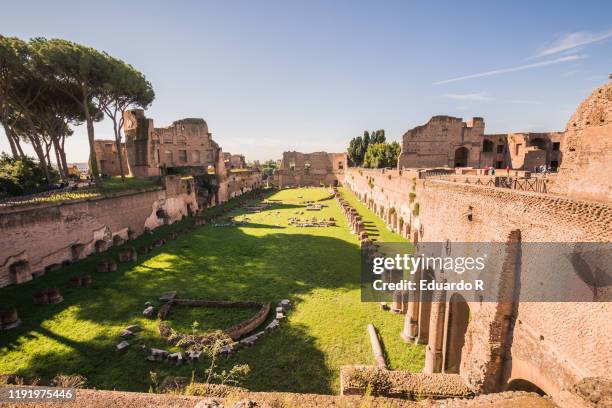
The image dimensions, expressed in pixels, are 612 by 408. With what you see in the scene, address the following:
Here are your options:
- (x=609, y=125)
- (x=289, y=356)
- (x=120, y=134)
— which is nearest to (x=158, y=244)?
(x=120, y=134)

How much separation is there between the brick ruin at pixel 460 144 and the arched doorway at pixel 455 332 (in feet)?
82.6

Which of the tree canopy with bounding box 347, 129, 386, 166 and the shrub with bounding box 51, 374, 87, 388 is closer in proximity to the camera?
the shrub with bounding box 51, 374, 87, 388

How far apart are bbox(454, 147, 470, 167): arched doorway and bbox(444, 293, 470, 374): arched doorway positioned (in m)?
29.5

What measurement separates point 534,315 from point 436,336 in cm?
291

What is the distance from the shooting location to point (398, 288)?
10.3 m

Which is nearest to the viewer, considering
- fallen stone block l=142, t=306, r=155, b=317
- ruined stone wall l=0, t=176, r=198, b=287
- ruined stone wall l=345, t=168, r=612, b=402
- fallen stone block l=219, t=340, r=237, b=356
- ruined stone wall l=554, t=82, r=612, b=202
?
ruined stone wall l=345, t=168, r=612, b=402

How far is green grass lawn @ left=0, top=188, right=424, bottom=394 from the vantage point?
23.7 feet

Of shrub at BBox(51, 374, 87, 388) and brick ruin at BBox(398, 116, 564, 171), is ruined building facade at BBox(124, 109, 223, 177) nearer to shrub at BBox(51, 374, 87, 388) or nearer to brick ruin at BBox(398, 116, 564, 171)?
brick ruin at BBox(398, 116, 564, 171)

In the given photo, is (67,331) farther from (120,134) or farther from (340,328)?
(120,134)

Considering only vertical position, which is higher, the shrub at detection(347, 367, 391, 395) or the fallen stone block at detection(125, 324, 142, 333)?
the shrub at detection(347, 367, 391, 395)
